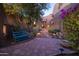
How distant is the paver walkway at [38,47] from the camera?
11.5 feet

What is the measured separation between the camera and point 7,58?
140 inches

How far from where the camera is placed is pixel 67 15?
3.55 meters

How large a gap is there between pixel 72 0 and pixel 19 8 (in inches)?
27.6

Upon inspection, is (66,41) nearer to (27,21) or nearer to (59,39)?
(59,39)

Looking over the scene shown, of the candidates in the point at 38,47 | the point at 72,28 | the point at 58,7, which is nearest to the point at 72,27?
the point at 72,28

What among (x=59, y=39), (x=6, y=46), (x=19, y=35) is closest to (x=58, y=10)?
(x=59, y=39)

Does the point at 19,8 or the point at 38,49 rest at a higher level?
the point at 19,8

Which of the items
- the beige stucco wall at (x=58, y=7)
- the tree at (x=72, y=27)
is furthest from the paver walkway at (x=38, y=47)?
the beige stucco wall at (x=58, y=7)

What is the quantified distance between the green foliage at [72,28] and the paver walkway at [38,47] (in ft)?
0.43

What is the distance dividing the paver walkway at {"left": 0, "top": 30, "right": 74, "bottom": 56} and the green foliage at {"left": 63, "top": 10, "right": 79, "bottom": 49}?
0.13 m

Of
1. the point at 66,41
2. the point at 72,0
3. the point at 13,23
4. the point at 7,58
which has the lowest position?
the point at 7,58

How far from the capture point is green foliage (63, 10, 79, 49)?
139 inches

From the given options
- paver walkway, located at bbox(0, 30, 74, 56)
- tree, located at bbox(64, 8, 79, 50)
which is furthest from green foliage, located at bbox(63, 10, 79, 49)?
paver walkway, located at bbox(0, 30, 74, 56)

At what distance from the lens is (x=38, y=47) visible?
3521mm
